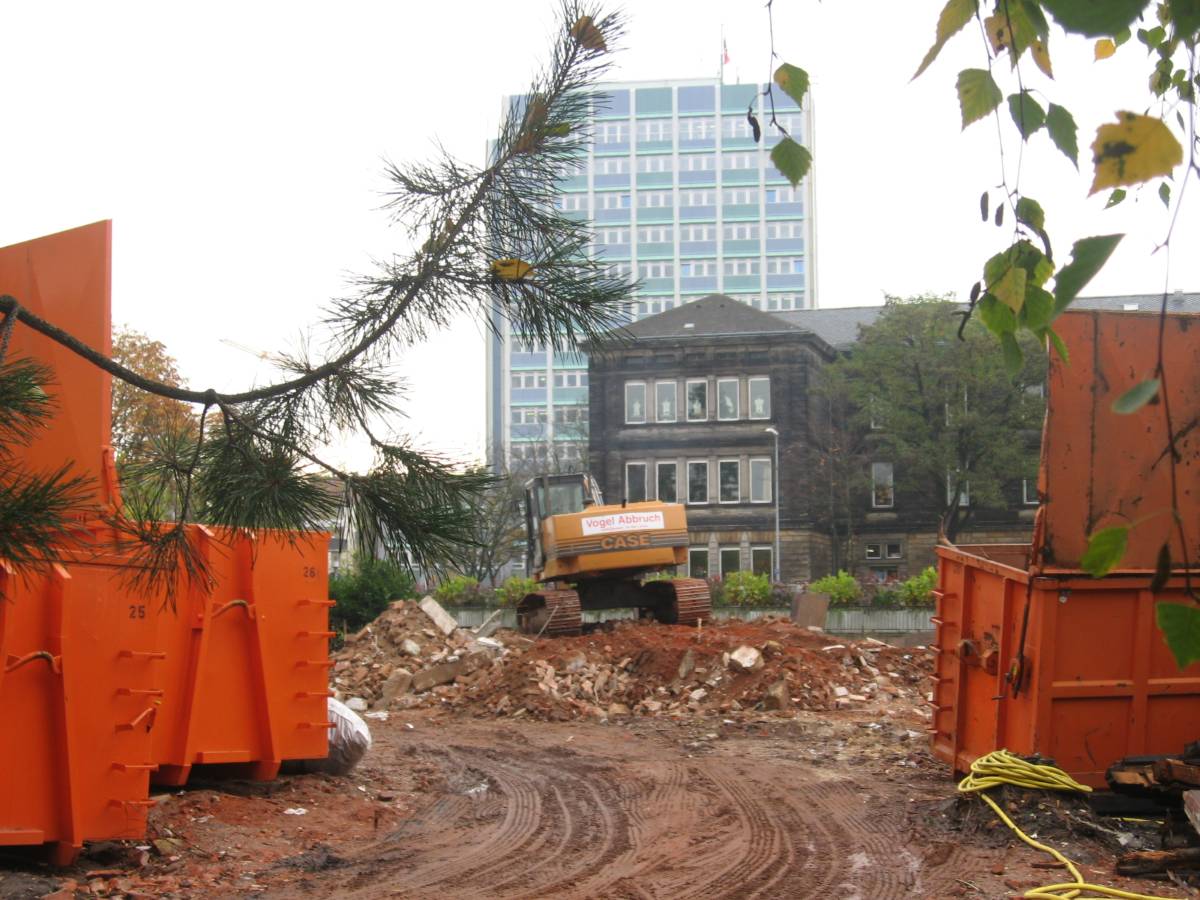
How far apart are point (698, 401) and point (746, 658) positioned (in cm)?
4410

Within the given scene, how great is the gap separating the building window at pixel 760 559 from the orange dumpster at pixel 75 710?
56.2 meters

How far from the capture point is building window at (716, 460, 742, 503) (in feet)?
208

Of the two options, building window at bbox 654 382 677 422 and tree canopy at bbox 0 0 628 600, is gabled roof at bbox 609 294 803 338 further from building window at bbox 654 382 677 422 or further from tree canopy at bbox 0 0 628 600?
tree canopy at bbox 0 0 628 600

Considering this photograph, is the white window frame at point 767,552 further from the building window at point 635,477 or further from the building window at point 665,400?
the building window at point 665,400

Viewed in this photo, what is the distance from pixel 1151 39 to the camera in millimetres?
3658

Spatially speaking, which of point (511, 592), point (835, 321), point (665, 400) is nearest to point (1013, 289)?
point (511, 592)

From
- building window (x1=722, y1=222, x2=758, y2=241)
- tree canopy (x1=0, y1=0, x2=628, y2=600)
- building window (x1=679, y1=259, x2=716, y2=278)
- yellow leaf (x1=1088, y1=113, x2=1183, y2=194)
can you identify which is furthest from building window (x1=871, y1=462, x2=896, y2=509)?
building window (x1=679, y1=259, x2=716, y2=278)

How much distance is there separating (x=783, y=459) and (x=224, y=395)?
58596 millimetres

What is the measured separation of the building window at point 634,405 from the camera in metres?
63.8

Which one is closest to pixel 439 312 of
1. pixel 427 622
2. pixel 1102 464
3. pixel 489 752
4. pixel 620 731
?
pixel 1102 464

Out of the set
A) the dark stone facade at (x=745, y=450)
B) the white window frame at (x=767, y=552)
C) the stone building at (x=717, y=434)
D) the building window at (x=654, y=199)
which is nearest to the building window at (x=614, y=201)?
the building window at (x=654, y=199)

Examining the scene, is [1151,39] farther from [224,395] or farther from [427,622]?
[427,622]

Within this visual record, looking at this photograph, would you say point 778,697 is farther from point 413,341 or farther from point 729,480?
point 729,480

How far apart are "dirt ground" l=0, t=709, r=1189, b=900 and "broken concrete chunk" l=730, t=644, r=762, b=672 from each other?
512cm
